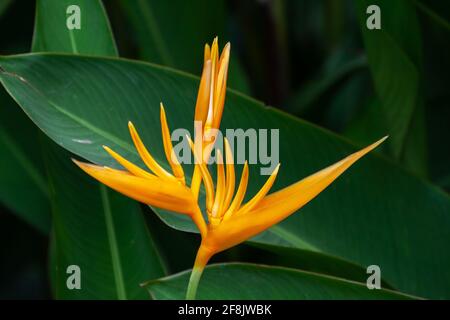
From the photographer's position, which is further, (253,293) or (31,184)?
(31,184)

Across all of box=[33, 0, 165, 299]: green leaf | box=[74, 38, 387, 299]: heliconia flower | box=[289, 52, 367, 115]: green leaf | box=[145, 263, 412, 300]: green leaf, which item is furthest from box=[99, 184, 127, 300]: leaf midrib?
box=[289, 52, 367, 115]: green leaf

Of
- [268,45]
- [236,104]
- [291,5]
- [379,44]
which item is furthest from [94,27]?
[291,5]

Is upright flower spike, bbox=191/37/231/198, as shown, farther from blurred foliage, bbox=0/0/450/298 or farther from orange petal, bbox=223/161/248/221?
blurred foliage, bbox=0/0/450/298

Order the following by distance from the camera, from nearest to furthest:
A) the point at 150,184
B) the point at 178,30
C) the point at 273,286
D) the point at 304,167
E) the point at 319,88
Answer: the point at 150,184 → the point at 273,286 → the point at 304,167 → the point at 178,30 → the point at 319,88

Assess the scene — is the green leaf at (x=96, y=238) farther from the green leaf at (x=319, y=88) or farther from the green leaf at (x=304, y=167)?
the green leaf at (x=319, y=88)

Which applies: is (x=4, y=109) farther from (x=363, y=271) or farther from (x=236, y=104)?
(x=363, y=271)

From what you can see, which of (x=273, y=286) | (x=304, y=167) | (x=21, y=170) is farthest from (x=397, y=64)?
(x=21, y=170)

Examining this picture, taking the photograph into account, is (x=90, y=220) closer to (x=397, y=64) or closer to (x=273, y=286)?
(x=273, y=286)
